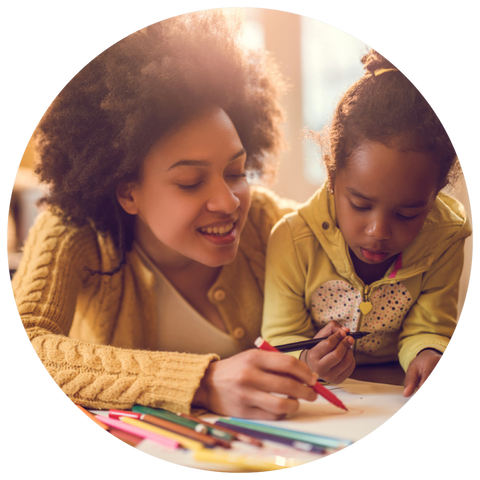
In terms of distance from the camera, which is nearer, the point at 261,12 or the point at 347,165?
the point at 347,165

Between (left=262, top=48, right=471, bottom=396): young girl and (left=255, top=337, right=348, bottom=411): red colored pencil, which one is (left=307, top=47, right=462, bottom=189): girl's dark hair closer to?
(left=262, top=48, right=471, bottom=396): young girl

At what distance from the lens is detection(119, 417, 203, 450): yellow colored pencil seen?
2.81 feet

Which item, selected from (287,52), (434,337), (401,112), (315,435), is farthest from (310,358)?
(287,52)

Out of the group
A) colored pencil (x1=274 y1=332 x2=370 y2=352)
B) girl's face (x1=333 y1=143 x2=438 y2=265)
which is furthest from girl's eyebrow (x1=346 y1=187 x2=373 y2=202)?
colored pencil (x1=274 y1=332 x2=370 y2=352)

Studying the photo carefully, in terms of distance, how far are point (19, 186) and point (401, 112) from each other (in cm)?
69

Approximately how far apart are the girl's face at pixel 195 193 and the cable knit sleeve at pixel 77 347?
0.44 ft

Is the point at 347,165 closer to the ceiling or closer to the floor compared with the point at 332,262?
closer to the ceiling

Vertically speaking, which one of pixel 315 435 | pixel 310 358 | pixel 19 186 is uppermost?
pixel 19 186

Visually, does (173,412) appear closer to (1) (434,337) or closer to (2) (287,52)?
(1) (434,337)

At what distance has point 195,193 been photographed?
865 millimetres

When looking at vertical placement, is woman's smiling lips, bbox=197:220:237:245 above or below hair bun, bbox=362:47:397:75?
below

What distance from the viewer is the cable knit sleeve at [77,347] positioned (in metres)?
0.90

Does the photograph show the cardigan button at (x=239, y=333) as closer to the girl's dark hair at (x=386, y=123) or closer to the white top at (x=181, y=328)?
the white top at (x=181, y=328)

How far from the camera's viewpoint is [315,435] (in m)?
0.85
